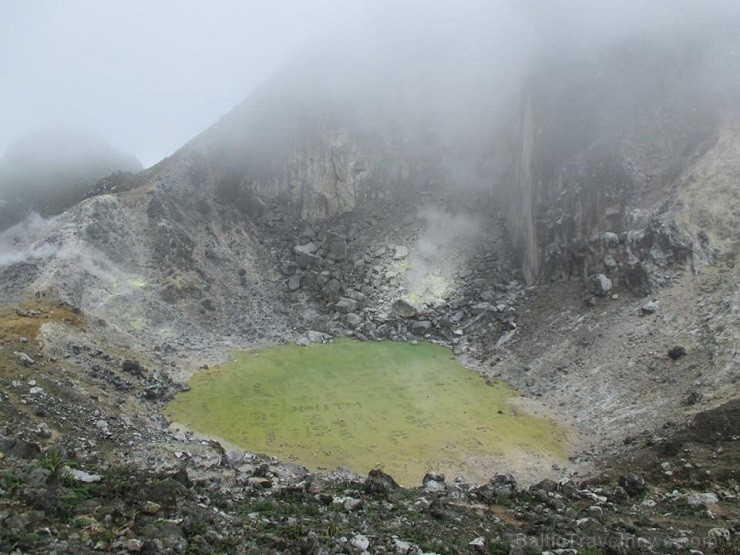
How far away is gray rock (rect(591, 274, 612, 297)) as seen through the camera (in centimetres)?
3541

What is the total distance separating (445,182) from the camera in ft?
193

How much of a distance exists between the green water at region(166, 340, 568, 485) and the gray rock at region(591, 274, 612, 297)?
885 cm

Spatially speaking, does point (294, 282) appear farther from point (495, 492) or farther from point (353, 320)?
point (495, 492)

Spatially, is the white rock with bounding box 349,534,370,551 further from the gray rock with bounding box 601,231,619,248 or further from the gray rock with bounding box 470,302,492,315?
the gray rock with bounding box 470,302,492,315

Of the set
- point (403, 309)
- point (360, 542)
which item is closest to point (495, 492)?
point (360, 542)

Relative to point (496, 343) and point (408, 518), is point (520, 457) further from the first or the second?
point (496, 343)

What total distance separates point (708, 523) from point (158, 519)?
13.6 m

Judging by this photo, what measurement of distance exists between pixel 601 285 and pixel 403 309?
16972 mm

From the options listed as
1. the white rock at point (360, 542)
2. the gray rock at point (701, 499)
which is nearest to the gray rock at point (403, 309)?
the gray rock at point (701, 499)

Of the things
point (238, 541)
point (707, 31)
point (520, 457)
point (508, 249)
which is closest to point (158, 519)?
point (238, 541)

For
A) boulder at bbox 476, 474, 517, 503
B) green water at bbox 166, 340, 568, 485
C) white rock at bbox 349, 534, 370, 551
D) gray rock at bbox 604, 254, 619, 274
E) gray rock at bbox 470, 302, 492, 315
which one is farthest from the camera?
gray rock at bbox 470, 302, 492, 315

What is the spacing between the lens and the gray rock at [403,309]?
47.0 metres

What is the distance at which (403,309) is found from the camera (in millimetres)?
47250

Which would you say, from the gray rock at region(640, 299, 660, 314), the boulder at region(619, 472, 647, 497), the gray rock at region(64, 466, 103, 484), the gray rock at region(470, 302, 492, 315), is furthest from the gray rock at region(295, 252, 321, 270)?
the gray rock at region(64, 466, 103, 484)
